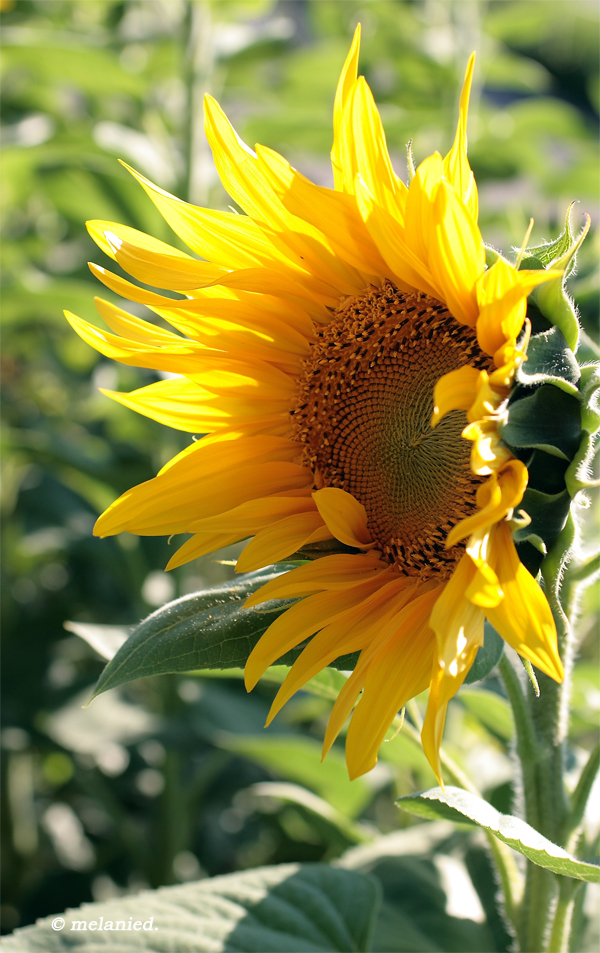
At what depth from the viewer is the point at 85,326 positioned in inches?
26.4

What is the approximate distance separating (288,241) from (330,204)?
2.4 inches

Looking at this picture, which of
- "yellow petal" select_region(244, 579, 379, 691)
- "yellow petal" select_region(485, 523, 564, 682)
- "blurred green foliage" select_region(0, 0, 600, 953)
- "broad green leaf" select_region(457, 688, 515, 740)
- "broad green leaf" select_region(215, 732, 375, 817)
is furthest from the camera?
"blurred green foliage" select_region(0, 0, 600, 953)

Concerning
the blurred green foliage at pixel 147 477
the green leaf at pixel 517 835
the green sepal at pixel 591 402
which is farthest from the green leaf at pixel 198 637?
the blurred green foliage at pixel 147 477

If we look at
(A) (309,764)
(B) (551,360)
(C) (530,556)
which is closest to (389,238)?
(B) (551,360)

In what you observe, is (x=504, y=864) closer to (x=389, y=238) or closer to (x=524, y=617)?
(x=524, y=617)

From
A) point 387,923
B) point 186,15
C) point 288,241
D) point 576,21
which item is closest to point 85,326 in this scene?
point 288,241

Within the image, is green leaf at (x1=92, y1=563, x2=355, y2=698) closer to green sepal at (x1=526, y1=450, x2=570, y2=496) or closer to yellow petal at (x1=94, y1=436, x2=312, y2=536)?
yellow petal at (x1=94, y1=436, x2=312, y2=536)

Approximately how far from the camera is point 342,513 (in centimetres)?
66

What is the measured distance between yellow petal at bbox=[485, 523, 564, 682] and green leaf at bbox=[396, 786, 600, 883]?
105 mm

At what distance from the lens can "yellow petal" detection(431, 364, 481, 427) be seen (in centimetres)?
53

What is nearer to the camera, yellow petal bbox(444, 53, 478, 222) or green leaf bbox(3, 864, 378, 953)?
yellow petal bbox(444, 53, 478, 222)

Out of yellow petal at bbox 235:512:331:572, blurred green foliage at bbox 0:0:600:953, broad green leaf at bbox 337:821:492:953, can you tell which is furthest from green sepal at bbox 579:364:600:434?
broad green leaf at bbox 337:821:492:953

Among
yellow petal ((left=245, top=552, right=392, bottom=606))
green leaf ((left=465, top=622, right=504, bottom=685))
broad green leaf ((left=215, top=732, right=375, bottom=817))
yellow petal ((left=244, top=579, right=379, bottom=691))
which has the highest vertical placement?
yellow petal ((left=245, top=552, right=392, bottom=606))

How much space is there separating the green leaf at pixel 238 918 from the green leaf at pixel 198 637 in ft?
0.83
